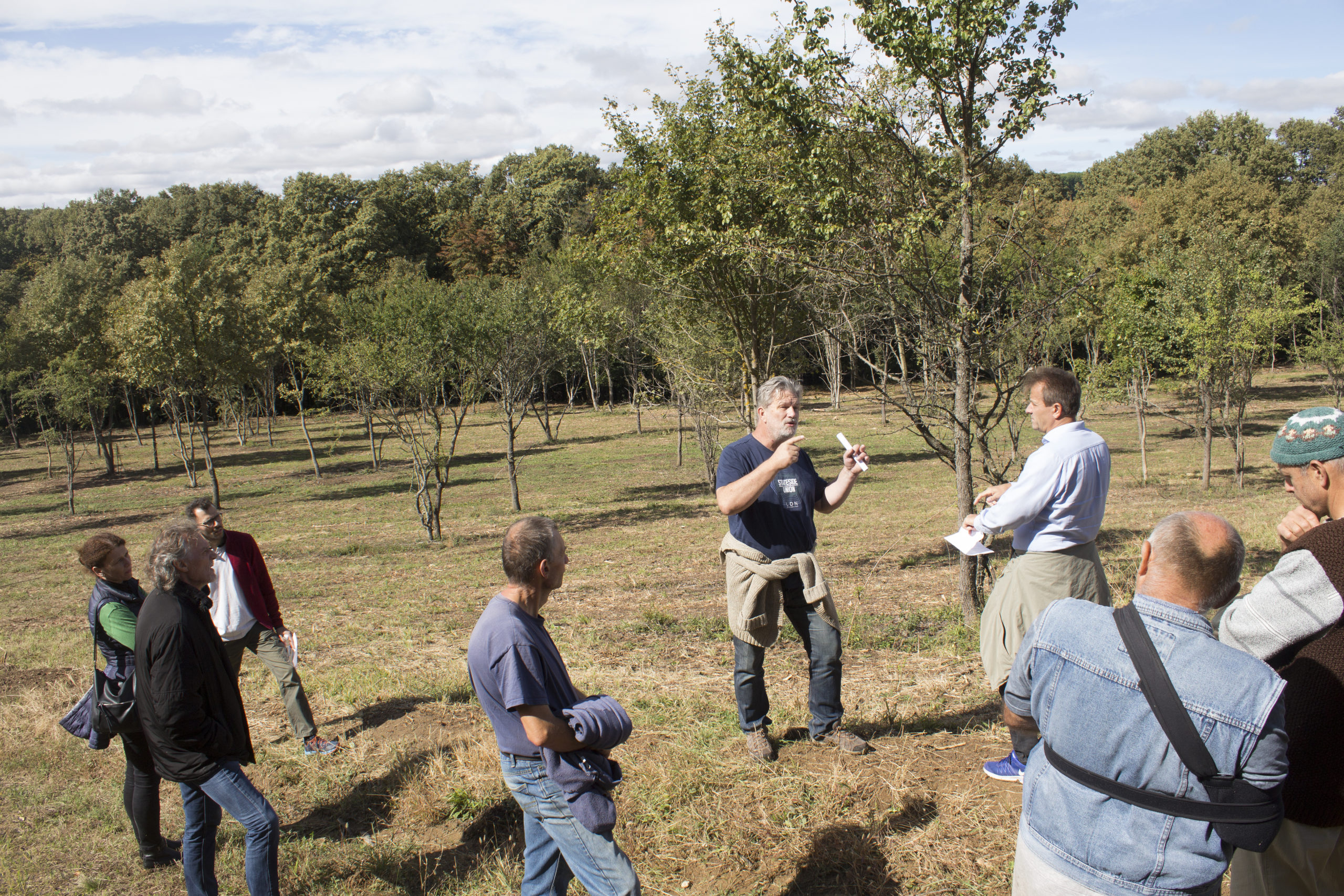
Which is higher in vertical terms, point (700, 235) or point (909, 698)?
point (700, 235)

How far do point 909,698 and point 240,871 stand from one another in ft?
12.2

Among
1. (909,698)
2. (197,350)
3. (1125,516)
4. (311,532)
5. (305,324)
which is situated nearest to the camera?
(909,698)

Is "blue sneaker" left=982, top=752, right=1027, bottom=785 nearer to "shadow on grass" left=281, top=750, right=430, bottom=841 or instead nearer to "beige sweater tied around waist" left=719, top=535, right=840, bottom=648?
"beige sweater tied around waist" left=719, top=535, right=840, bottom=648

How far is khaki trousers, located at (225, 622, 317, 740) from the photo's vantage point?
526 centimetres

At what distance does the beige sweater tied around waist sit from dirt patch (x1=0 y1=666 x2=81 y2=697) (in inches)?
249

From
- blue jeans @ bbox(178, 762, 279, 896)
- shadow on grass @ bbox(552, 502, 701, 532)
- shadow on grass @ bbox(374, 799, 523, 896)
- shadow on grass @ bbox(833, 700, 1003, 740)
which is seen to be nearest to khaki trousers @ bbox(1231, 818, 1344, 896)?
shadow on grass @ bbox(833, 700, 1003, 740)

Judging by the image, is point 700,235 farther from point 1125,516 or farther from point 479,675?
point 479,675

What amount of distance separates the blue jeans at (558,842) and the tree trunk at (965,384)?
4719 millimetres

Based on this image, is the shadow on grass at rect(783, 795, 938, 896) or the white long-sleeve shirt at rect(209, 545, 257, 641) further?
the white long-sleeve shirt at rect(209, 545, 257, 641)

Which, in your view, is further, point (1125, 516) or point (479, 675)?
point (1125, 516)

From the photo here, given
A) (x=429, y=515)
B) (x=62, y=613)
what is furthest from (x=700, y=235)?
(x=62, y=613)

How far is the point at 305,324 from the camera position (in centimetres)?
3422

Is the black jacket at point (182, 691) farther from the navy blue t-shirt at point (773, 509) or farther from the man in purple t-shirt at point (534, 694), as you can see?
the navy blue t-shirt at point (773, 509)

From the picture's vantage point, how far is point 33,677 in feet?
24.8
